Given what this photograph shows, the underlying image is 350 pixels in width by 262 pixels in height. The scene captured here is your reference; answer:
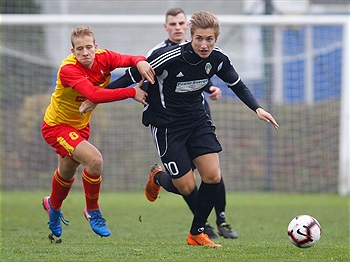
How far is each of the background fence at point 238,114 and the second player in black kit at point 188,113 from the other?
7.24 metres

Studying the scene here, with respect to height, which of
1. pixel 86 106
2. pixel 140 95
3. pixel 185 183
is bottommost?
pixel 185 183

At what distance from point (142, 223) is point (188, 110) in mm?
2769

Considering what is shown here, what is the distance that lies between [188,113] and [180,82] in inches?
13.0

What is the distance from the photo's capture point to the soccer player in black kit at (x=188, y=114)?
259 inches

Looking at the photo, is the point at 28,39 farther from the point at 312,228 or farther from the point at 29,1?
the point at 312,228

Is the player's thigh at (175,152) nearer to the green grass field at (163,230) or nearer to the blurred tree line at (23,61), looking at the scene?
the green grass field at (163,230)

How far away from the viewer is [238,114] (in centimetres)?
1438

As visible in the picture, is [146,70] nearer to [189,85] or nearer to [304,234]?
[189,85]

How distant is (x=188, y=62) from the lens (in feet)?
21.5

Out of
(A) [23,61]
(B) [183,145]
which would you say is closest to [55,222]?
(B) [183,145]

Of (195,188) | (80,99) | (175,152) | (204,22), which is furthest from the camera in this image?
(195,188)

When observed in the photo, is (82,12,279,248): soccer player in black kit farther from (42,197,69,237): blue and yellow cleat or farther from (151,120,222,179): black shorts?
(42,197,69,237): blue and yellow cleat

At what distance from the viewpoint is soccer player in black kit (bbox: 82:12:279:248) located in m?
6.59

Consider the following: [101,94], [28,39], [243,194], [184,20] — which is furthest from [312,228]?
[28,39]
